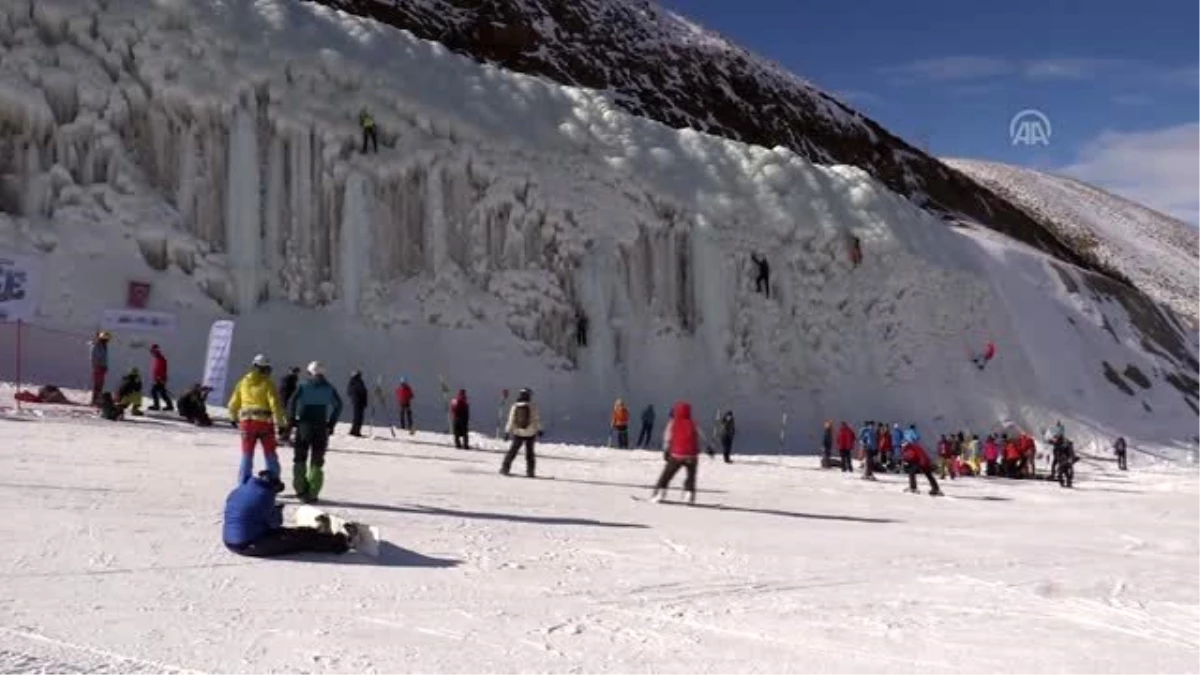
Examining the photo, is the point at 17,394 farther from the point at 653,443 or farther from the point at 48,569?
the point at 653,443

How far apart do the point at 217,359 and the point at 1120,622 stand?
16.3m

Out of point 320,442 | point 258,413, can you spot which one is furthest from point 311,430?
point 258,413

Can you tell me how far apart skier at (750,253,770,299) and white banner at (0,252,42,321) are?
18984mm

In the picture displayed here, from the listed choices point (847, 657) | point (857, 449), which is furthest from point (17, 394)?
point (857, 449)

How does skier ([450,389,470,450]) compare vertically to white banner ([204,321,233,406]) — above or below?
below

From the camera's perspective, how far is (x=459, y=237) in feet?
93.7

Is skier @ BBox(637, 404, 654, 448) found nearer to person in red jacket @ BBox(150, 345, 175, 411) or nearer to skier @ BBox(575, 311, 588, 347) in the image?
skier @ BBox(575, 311, 588, 347)

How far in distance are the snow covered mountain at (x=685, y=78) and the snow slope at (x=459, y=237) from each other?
14.9 metres

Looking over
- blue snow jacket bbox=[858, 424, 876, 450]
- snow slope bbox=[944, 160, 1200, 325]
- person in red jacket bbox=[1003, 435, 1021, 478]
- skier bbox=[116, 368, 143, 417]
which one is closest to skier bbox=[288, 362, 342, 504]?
skier bbox=[116, 368, 143, 417]

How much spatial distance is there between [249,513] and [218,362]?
43.0ft

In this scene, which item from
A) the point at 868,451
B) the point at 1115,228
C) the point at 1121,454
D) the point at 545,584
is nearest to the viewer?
the point at 545,584

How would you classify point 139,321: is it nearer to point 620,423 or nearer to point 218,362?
point 218,362

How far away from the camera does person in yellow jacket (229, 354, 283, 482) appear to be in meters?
9.97

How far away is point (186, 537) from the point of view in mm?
8484
